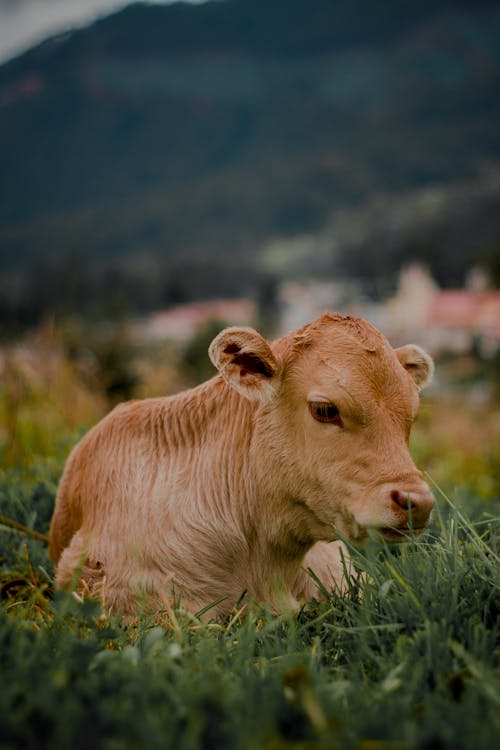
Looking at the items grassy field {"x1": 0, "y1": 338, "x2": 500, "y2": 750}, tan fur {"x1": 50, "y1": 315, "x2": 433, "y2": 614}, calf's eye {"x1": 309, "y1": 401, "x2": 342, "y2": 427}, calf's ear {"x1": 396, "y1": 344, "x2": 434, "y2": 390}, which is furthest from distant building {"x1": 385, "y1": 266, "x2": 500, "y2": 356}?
grassy field {"x1": 0, "y1": 338, "x2": 500, "y2": 750}

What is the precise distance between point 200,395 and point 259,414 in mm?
544

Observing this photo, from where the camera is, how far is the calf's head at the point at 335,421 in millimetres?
2770

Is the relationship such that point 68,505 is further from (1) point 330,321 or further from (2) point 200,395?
(1) point 330,321

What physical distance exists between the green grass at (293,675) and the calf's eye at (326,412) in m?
0.58

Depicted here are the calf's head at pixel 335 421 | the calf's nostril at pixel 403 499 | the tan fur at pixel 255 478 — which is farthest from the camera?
the tan fur at pixel 255 478

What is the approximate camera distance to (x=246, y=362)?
3.16 metres

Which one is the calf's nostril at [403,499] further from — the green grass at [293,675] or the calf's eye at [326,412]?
the calf's eye at [326,412]

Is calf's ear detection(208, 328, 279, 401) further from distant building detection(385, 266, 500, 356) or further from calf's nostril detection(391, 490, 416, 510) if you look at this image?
distant building detection(385, 266, 500, 356)

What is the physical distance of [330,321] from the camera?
319 centimetres

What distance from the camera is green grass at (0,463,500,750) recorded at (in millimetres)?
1565

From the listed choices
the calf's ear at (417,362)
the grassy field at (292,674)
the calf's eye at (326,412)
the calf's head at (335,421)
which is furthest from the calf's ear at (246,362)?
the grassy field at (292,674)

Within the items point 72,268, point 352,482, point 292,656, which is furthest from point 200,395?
point 72,268

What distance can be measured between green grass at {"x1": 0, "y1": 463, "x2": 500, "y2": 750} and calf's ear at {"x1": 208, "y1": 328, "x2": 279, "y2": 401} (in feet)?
2.99

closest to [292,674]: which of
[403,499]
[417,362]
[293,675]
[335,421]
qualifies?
[293,675]
